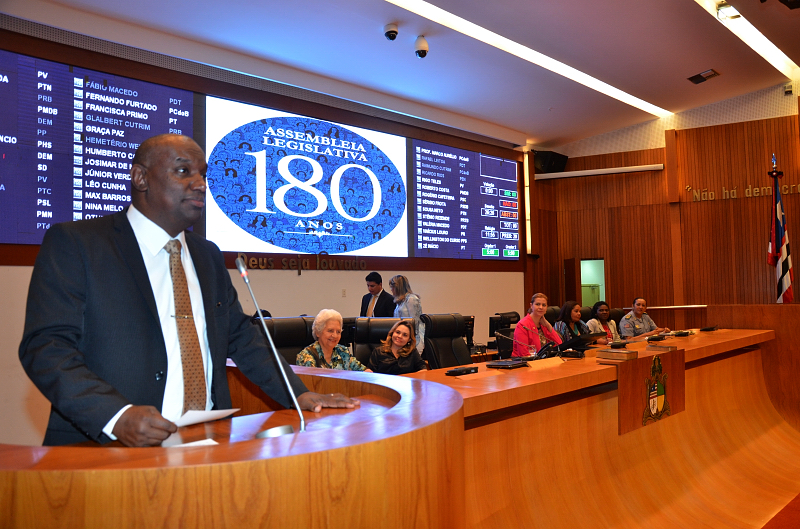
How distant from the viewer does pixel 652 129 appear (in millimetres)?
9570

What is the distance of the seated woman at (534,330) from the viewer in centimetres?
487

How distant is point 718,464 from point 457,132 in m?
5.47

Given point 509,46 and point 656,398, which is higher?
point 509,46

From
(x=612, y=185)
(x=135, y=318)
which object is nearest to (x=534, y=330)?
(x=135, y=318)

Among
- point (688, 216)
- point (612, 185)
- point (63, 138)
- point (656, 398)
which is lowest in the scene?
point (656, 398)

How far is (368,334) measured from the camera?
14.7 ft

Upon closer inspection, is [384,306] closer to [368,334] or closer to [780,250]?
[368,334]

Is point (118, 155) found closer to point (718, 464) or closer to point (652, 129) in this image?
point (718, 464)

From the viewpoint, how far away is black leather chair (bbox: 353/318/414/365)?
4441 mm

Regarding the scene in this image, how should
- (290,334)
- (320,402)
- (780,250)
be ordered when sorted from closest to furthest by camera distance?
(320,402) < (290,334) < (780,250)

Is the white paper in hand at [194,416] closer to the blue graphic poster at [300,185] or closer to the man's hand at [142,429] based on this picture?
the man's hand at [142,429]

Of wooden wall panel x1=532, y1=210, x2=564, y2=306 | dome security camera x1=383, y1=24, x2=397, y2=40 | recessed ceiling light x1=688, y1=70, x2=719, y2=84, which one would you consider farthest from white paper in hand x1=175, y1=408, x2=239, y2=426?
wooden wall panel x1=532, y1=210, x2=564, y2=306

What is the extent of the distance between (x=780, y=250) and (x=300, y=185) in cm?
639

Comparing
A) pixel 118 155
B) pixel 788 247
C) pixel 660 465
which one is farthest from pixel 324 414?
pixel 788 247
